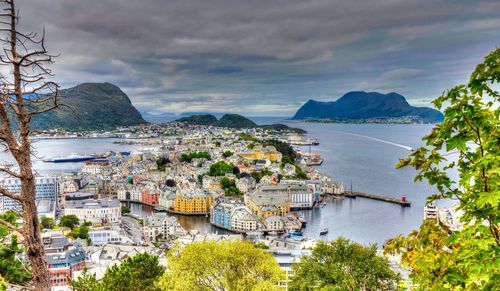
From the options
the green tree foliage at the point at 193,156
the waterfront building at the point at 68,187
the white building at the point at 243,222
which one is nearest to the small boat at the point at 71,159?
the green tree foliage at the point at 193,156

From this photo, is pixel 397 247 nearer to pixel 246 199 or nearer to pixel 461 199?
pixel 461 199

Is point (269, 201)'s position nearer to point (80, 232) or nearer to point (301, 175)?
point (301, 175)

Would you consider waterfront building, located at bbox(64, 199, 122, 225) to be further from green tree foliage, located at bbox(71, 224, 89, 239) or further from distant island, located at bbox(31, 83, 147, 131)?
distant island, located at bbox(31, 83, 147, 131)

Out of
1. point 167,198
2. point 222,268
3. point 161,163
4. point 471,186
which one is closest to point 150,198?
point 167,198

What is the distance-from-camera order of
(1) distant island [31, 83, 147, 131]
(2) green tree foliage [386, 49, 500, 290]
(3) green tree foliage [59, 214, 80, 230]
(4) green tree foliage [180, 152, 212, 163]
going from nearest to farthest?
(2) green tree foliage [386, 49, 500, 290] < (3) green tree foliage [59, 214, 80, 230] < (4) green tree foliage [180, 152, 212, 163] < (1) distant island [31, 83, 147, 131]

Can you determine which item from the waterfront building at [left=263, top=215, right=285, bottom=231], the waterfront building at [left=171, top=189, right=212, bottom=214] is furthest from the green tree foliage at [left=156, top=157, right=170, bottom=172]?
the waterfront building at [left=263, top=215, right=285, bottom=231]

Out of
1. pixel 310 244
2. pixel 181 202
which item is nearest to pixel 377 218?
pixel 310 244
